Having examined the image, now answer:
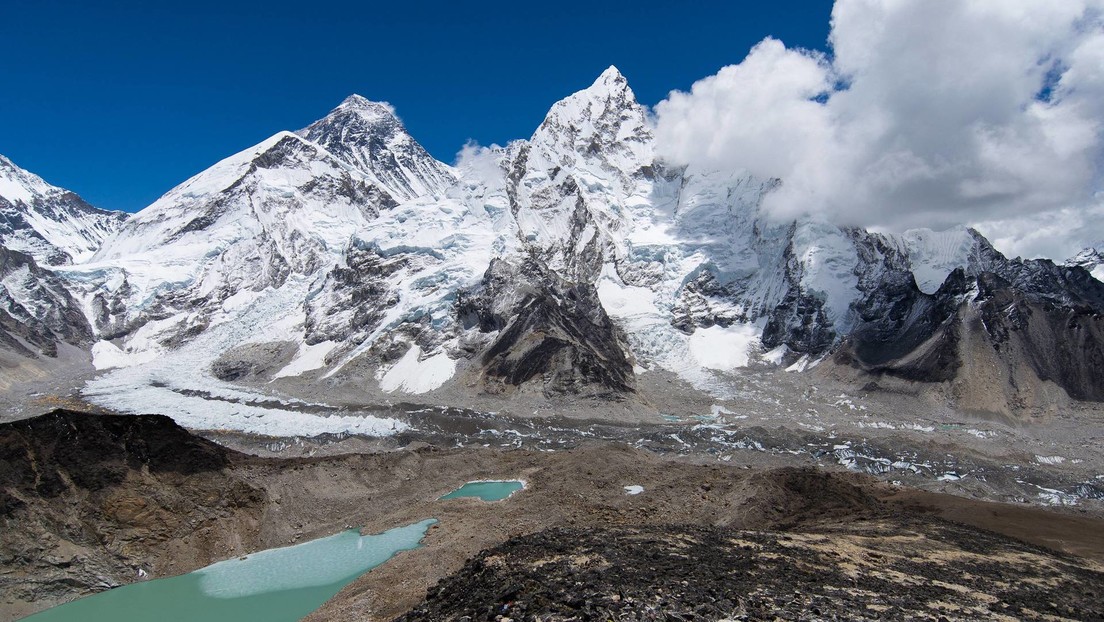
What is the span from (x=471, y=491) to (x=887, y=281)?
394ft

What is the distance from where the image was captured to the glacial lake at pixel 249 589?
109 ft

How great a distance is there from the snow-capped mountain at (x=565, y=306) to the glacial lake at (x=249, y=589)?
68.4 metres

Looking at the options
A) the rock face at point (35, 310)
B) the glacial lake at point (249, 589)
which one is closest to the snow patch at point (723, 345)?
the glacial lake at point (249, 589)

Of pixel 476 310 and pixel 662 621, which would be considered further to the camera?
pixel 476 310

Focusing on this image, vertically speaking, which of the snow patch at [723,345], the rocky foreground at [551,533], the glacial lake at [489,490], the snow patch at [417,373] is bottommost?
the glacial lake at [489,490]

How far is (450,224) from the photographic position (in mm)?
171250

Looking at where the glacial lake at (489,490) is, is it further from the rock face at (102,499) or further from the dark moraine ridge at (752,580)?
the dark moraine ridge at (752,580)

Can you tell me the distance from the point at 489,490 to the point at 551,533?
2622cm

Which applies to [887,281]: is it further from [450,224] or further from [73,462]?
[73,462]

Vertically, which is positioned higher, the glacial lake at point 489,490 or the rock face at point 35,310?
the rock face at point 35,310

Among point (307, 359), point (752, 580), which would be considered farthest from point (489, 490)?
point (307, 359)

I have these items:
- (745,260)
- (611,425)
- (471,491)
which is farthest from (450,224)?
(471,491)

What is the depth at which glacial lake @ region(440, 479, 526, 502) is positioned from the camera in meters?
55.5

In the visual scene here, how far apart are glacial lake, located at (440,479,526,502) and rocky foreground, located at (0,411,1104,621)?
147 cm
